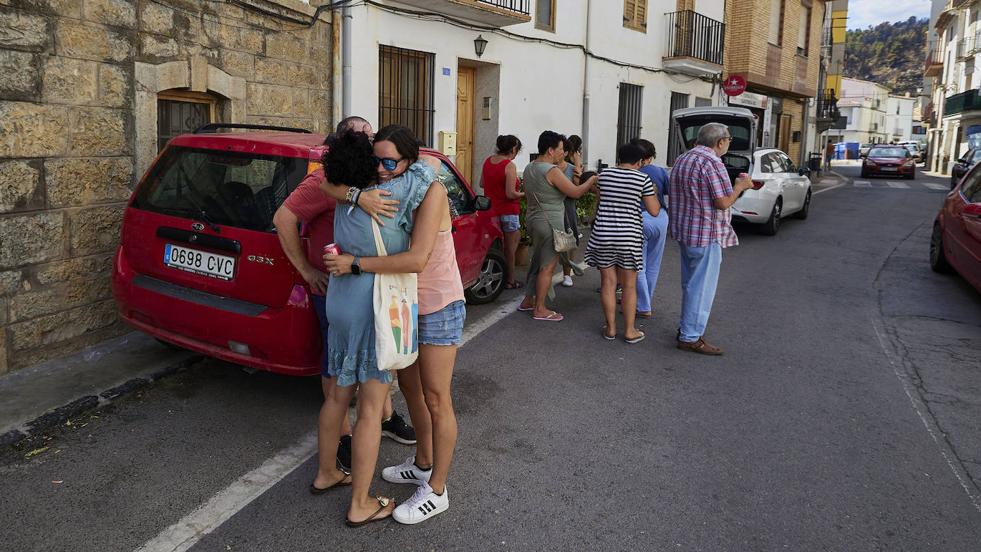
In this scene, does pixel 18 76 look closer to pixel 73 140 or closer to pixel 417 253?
pixel 73 140

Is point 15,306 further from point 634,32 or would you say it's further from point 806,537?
point 634,32

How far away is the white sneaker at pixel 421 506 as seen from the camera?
3045mm

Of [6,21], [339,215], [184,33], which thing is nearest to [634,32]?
[184,33]

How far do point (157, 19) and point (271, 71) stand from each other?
5.36ft

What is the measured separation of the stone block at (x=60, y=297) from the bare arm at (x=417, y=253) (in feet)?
10.5

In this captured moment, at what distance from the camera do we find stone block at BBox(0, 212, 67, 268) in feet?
15.4

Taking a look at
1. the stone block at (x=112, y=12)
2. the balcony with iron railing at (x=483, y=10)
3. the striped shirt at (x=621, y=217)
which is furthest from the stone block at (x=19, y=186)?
the balcony with iron railing at (x=483, y=10)

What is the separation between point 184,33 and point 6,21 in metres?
1.69

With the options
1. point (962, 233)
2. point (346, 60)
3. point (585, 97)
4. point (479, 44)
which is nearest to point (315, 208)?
point (346, 60)

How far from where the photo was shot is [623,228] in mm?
5668

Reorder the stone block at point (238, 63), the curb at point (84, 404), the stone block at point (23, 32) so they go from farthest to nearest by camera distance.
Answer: the stone block at point (238, 63) → the stone block at point (23, 32) → the curb at point (84, 404)

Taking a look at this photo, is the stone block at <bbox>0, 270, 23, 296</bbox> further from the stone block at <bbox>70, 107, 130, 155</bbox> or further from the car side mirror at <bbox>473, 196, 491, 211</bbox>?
the car side mirror at <bbox>473, 196, 491, 211</bbox>

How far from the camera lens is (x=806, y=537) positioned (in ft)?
9.87

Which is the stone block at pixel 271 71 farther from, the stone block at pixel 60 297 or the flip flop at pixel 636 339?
the flip flop at pixel 636 339
